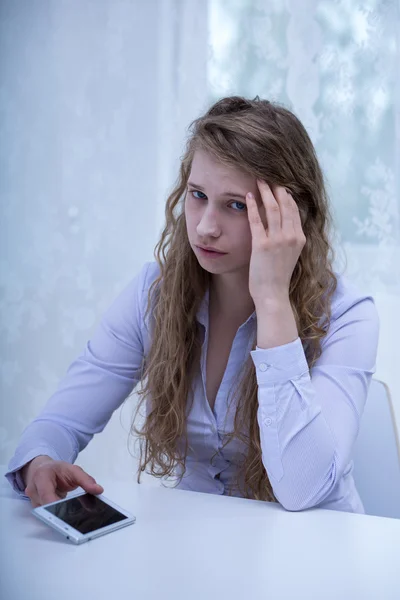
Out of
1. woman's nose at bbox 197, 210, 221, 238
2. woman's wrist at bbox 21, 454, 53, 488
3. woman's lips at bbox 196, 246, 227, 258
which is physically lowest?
woman's wrist at bbox 21, 454, 53, 488

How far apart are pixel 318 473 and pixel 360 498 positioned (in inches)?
16.5

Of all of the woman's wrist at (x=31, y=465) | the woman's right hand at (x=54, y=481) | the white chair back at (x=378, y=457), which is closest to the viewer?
the woman's right hand at (x=54, y=481)

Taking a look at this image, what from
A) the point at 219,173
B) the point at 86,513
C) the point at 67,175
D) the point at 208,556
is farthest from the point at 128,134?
the point at 208,556

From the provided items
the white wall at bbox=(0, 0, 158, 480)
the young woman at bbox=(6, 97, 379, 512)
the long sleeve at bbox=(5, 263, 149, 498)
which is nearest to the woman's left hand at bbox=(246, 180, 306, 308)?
the young woman at bbox=(6, 97, 379, 512)

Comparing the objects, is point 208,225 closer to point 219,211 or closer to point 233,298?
point 219,211

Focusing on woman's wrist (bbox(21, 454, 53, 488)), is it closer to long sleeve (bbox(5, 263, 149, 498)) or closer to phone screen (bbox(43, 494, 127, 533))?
long sleeve (bbox(5, 263, 149, 498))

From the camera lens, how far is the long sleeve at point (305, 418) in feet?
3.27

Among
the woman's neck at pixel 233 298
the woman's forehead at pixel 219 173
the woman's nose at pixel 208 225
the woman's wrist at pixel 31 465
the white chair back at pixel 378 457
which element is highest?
the woman's forehead at pixel 219 173

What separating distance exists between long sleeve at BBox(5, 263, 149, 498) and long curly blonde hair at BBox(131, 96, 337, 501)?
0.13 ft

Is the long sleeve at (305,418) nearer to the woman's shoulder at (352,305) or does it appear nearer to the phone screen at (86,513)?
the woman's shoulder at (352,305)

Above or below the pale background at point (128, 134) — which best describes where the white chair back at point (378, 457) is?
below

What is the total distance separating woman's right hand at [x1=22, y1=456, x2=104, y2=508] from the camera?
3.07ft

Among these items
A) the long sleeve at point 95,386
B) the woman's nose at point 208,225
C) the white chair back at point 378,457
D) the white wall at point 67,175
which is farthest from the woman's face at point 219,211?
the white wall at point 67,175

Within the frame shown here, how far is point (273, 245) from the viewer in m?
1.15
